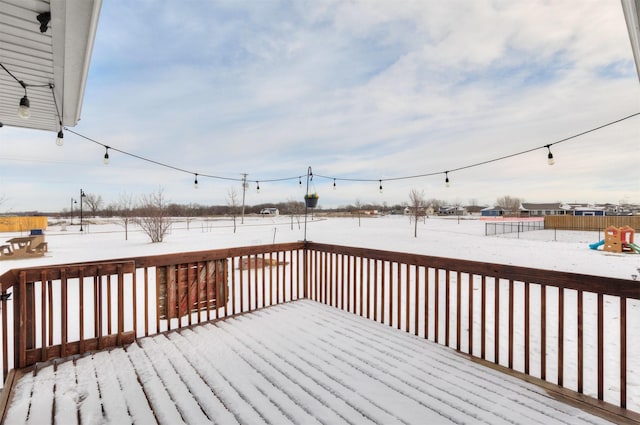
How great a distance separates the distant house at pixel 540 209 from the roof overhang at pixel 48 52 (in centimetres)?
6269

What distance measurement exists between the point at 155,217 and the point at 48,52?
13603 mm

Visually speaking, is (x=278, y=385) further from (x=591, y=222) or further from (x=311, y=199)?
(x=591, y=222)

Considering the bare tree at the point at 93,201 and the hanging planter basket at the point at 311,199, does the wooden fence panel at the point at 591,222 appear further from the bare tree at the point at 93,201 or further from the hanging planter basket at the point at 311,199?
the bare tree at the point at 93,201

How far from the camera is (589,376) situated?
10.1 ft

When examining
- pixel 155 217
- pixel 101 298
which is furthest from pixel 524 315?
pixel 155 217

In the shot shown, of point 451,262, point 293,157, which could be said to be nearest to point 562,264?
point 451,262

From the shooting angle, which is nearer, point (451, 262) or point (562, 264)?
point (451, 262)

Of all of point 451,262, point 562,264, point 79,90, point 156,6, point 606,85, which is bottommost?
point 562,264

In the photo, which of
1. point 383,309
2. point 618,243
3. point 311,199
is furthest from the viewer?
point 618,243

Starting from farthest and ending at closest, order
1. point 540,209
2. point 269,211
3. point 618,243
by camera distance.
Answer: point 269,211 < point 540,209 < point 618,243

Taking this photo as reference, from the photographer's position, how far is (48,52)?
2076mm

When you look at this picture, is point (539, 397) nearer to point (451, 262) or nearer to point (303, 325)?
point (451, 262)

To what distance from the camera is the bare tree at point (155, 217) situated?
46.4 ft

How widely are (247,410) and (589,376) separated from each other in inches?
145
